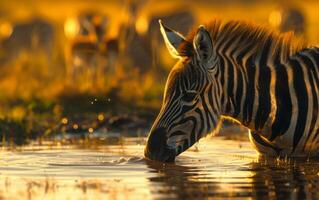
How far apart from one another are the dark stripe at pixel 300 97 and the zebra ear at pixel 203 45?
0.96m

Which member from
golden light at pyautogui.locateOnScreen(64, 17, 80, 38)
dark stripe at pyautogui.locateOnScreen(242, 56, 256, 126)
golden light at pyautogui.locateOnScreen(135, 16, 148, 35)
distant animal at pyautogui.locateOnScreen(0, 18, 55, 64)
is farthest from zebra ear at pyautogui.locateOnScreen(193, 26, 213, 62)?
distant animal at pyautogui.locateOnScreen(0, 18, 55, 64)

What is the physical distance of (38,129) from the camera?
13.0m

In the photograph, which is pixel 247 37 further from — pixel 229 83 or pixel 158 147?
pixel 158 147

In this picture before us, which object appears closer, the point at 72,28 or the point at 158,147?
the point at 158,147

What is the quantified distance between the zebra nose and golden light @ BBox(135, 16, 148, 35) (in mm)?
18038

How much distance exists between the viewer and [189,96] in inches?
345

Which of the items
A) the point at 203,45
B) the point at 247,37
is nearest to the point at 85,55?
the point at 247,37

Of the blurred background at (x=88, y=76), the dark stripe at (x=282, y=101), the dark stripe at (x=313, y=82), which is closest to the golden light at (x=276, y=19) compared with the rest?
the blurred background at (x=88, y=76)

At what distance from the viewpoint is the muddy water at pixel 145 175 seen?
7.86 meters

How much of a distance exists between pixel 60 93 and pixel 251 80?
7134mm

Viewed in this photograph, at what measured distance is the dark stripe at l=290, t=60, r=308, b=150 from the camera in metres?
9.19

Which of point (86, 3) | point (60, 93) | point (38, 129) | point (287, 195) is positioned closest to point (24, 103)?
point (60, 93)

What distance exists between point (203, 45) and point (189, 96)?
475mm

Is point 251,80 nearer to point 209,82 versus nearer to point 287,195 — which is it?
point 209,82
